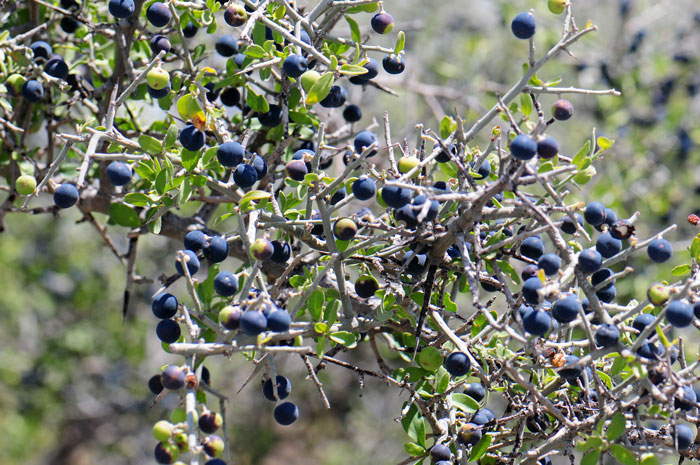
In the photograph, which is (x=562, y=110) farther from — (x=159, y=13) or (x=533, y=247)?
(x=159, y=13)

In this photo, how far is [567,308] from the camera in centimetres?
170

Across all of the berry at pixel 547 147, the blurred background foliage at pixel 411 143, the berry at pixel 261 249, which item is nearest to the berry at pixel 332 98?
the berry at pixel 261 249

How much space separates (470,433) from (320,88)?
1.11m

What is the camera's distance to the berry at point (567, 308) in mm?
1703

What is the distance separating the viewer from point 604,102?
5.99 meters

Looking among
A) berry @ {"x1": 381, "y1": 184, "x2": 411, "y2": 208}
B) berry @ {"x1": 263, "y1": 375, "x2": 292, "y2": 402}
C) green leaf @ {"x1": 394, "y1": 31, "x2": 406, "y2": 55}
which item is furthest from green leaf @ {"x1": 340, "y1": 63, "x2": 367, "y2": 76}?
berry @ {"x1": 263, "y1": 375, "x2": 292, "y2": 402}

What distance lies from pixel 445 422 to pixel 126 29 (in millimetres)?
1871

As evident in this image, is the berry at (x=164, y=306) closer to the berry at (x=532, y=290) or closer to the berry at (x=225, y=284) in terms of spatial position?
the berry at (x=225, y=284)

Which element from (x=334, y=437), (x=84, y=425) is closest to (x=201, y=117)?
(x=84, y=425)

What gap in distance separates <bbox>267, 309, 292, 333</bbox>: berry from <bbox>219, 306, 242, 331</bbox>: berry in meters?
0.08

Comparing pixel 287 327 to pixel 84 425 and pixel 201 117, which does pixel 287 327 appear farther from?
pixel 84 425

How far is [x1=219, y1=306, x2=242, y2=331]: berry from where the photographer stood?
1711 mm

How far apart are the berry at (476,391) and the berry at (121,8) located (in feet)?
5.63

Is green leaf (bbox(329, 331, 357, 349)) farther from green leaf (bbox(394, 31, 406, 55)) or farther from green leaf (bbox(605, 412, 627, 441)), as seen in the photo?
green leaf (bbox(394, 31, 406, 55))
